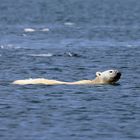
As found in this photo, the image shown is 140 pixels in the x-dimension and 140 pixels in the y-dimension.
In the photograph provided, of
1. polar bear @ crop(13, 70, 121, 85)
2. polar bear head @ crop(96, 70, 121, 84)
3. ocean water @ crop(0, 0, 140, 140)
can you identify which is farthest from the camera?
polar bear head @ crop(96, 70, 121, 84)

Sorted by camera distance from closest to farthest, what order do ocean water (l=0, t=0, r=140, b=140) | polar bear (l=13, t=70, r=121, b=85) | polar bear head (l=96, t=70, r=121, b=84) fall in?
ocean water (l=0, t=0, r=140, b=140) < polar bear (l=13, t=70, r=121, b=85) < polar bear head (l=96, t=70, r=121, b=84)

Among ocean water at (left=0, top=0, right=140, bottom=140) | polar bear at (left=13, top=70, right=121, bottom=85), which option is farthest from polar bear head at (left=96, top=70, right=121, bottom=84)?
ocean water at (left=0, top=0, right=140, bottom=140)

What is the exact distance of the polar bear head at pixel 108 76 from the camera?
4356 centimetres

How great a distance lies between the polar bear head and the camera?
43.6 metres

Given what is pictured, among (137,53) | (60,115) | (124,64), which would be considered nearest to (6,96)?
(60,115)

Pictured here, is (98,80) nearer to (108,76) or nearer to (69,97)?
(108,76)

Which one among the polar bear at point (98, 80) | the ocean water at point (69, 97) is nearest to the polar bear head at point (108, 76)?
the polar bear at point (98, 80)

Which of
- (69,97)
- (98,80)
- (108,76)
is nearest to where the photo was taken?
(69,97)

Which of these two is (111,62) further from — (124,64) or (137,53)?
(137,53)

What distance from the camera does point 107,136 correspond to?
30.9 m

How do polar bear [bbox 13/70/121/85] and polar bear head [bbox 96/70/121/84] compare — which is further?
polar bear head [bbox 96/70/121/84]

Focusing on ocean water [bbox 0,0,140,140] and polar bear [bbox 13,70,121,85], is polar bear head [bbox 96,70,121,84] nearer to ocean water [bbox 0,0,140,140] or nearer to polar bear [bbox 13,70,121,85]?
polar bear [bbox 13,70,121,85]

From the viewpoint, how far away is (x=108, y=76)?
143ft

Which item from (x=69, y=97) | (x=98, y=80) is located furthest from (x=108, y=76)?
(x=69, y=97)
